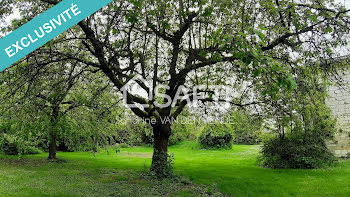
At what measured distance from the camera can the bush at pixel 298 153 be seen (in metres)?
12.0

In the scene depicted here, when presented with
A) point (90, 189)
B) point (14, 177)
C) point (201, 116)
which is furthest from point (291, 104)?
point (14, 177)

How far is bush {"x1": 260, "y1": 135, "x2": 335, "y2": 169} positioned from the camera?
12.0 m

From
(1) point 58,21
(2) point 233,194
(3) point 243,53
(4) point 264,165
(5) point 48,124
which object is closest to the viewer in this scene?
(3) point 243,53

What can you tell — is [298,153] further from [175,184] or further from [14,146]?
[14,146]

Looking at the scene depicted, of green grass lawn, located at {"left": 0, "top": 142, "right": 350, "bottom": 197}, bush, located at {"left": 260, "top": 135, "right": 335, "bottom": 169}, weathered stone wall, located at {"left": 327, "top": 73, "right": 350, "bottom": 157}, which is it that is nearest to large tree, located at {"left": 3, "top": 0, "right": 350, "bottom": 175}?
green grass lawn, located at {"left": 0, "top": 142, "right": 350, "bottom": 197}

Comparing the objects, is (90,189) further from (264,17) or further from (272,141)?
(272,141)

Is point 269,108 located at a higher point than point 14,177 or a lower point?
higher

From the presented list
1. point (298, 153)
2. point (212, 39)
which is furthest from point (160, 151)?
point (298, 153)

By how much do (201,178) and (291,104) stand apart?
15.0ft

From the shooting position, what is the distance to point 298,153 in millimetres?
12164

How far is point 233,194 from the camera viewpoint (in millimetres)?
7430

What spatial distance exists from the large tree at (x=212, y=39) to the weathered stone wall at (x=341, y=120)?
7215 millimetres

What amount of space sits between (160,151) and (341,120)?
11525 millimetres
